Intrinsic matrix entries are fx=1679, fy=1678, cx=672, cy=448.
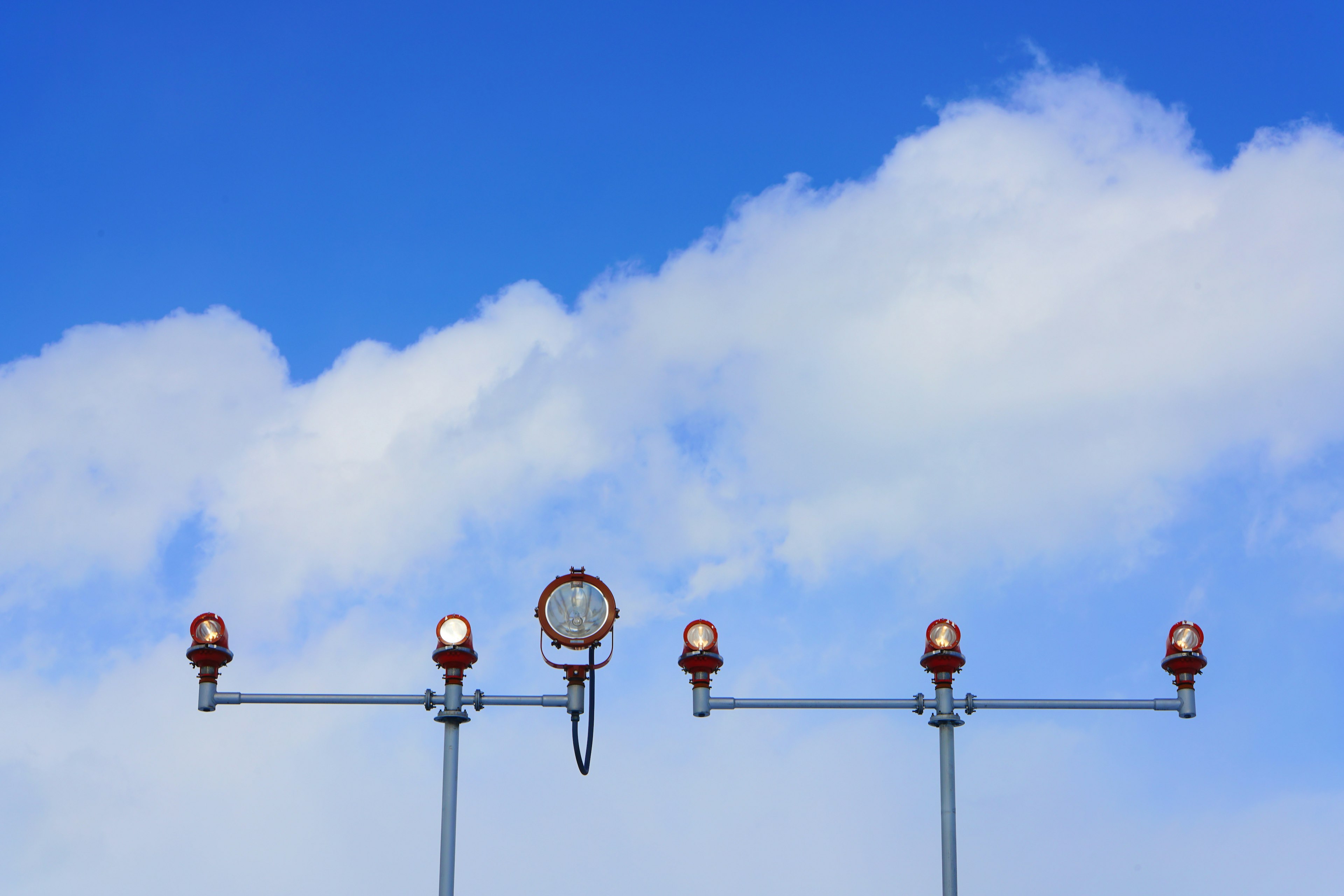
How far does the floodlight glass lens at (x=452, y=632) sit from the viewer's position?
20359 mm

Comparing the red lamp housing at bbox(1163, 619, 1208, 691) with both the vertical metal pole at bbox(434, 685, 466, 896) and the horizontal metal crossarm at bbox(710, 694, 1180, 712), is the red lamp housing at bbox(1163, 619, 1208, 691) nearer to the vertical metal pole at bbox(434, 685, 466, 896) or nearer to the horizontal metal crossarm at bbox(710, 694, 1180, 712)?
the horizontal metal crossarm at bbox(710, 694, 1180, 712)

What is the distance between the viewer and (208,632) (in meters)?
20.8

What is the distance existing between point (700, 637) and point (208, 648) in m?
6.15

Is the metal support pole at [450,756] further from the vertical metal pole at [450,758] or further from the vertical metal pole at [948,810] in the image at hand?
the vertical metal pole at [948,810]

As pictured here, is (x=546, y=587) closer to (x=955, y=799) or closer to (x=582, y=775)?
(x=582, y=775)

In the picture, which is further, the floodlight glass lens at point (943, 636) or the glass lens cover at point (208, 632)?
the floodlight glass lens at point (943, 636)

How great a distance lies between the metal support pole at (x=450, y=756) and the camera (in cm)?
1988

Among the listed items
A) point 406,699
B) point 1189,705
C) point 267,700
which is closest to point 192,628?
point 267,700

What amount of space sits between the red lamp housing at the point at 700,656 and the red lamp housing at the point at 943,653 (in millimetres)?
2747

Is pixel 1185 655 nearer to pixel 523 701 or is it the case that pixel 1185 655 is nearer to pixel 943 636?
pixel 943 636

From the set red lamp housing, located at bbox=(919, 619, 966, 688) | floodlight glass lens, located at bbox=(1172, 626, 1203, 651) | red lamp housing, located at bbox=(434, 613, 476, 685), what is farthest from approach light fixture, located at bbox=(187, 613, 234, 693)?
floodlight glass lens, located at bbox=(1172, 626, 1203, 651)

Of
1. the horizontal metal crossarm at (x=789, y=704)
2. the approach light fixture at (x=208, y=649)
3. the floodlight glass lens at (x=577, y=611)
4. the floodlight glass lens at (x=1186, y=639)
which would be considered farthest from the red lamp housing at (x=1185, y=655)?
the approach light fixture at (x=208, y=649)

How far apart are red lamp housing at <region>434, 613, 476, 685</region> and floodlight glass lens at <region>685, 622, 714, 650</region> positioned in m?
2.93

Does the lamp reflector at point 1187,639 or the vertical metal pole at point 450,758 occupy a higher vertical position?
the lamp reflector at point 1187,639
